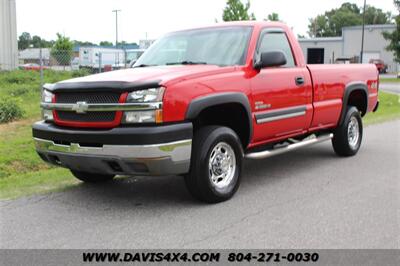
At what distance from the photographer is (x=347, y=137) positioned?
816 cm

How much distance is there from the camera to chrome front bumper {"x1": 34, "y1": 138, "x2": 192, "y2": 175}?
4848 mm

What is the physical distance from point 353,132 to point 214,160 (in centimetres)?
388

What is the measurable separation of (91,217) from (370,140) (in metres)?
6.74

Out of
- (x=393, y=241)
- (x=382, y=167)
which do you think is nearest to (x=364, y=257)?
(x=393, y=241)

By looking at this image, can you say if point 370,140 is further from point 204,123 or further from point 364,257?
point 364,257

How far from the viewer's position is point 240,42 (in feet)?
20.6

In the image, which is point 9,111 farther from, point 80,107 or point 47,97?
point 80,107

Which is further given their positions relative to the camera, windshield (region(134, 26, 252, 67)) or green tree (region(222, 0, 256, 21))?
green tree (region(222, 0, 256, 21))

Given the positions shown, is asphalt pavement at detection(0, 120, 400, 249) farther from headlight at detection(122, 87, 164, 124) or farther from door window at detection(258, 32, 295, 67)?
door window at detection(258, 32, 295, 67)

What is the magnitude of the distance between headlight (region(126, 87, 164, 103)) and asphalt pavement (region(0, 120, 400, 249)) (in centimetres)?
115

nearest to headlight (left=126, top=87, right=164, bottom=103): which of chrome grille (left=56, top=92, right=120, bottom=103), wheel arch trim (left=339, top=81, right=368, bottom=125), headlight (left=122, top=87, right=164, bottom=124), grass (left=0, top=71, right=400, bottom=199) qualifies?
headlight (left=122, top=87, right=164, bottom=124)

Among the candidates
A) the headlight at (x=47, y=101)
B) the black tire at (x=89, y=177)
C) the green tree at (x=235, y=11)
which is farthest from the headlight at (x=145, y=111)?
the green tree at (x=235, y=11)

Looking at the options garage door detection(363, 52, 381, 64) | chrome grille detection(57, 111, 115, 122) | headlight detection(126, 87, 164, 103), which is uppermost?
garage door detection(363, 52, 381, 64)

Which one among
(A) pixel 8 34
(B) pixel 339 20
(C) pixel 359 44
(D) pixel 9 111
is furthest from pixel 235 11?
(B) pixel 339 20
